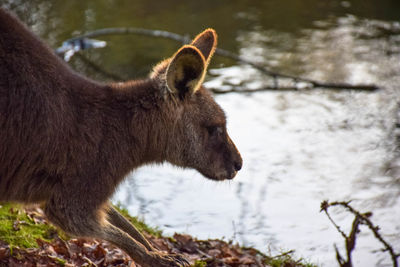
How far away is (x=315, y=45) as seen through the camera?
42.3 feet

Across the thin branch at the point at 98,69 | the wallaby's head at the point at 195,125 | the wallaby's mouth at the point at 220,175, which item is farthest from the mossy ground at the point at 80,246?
the thin branch at the point at 98,69

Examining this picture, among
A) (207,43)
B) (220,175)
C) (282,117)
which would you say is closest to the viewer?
(220,175)

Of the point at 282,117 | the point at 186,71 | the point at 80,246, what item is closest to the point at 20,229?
the point at 80,246

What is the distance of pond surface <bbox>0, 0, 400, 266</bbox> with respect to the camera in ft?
23.8

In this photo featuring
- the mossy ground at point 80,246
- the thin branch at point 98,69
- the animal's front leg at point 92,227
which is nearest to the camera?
the animal's front leg at point 92,227

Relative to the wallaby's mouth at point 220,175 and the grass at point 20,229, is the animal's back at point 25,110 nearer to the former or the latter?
the grass at point 20,229

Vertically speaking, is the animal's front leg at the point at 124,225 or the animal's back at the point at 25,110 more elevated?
the animal's back at the point at 25,110

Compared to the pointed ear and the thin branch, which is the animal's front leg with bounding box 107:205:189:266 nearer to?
the pointed ear

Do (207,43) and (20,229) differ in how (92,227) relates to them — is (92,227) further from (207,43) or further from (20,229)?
(207,43)

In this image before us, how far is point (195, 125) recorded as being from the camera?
195 inches

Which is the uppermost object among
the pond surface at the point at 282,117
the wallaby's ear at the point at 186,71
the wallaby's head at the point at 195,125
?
the wallaby's ear at the point at 186,71

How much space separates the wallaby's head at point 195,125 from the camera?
4.75 metres

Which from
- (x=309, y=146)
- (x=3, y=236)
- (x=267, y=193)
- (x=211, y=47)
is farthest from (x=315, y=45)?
(x=3, y=236)

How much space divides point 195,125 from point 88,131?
2.89ft
